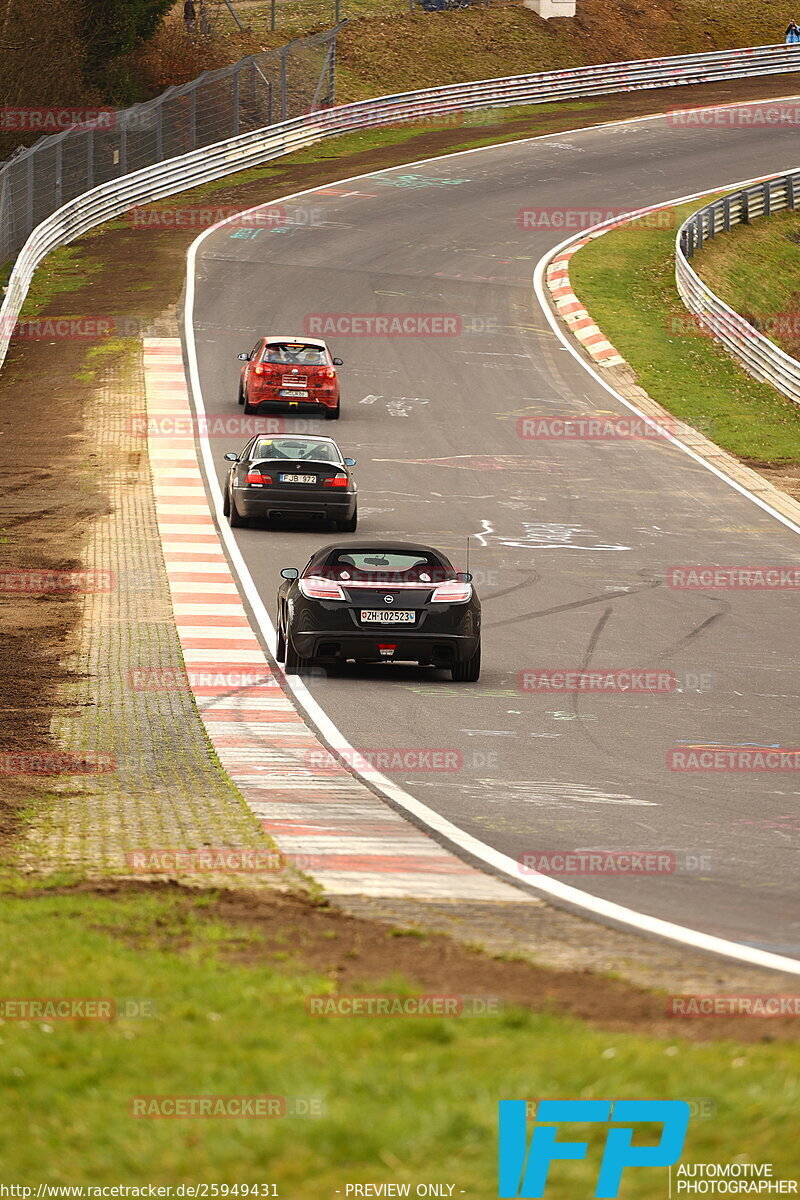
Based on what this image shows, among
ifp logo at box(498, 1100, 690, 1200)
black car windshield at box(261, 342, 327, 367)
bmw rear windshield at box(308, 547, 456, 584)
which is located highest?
ifp logo at box(498, 1100, 690, 1200)

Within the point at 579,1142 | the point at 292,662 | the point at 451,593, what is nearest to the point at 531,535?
the point at 451,593

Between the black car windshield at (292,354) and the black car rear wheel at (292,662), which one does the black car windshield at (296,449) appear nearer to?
the black car windshield at (292,354)

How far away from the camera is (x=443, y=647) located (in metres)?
16.2

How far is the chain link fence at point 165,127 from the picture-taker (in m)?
43.5

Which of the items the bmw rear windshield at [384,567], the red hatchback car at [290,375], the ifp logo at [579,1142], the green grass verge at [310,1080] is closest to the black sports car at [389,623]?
the bmw rear windshield at [384,567]

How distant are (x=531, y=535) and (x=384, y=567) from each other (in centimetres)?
835

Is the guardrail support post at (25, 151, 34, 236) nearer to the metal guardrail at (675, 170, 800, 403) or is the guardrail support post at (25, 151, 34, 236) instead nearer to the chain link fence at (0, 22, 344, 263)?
the chain link fence at (0, 22, 344, 263)

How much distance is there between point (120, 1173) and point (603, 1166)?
4.93 ft

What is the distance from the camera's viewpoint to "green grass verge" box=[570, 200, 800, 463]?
111 feet

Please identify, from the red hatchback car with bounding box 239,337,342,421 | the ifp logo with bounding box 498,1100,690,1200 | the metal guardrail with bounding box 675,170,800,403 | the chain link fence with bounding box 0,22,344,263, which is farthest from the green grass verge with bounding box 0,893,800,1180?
the chain link fence with bounding box 0,22,344,263

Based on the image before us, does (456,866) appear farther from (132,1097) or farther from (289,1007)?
(132,1097)

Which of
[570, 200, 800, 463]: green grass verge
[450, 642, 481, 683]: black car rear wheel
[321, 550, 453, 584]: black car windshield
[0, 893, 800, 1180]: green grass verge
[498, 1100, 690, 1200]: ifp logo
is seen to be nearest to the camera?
[498, 1100, 690, 1200]: ifp logo

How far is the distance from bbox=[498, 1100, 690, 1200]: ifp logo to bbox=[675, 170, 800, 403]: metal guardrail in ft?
108

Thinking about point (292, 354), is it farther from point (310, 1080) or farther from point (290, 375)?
point (310, 1080)
